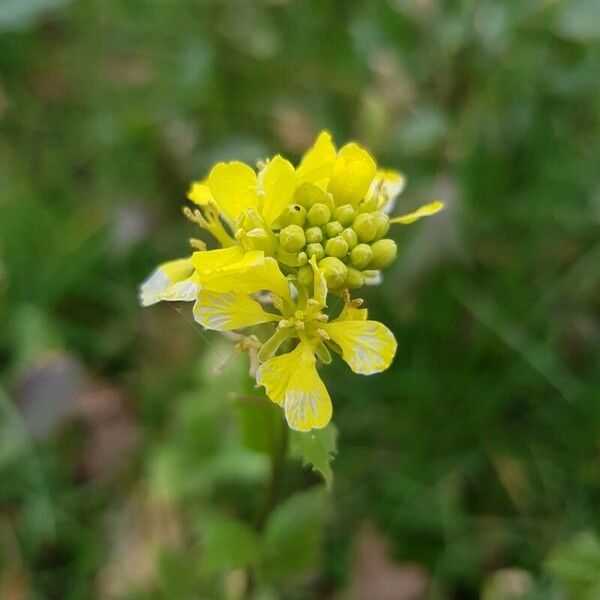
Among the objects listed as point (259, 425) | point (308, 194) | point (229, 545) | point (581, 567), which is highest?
point (308, 194)

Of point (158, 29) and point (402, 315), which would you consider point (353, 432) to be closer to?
point (402, 315)

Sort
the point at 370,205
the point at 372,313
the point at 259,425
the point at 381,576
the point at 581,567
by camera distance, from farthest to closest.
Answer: the point at 372,313 < the point at 381,576 < the point at 581,567 < the point at 259,425 < the point at 370,205

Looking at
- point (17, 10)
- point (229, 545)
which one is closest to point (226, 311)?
point (229, 545)

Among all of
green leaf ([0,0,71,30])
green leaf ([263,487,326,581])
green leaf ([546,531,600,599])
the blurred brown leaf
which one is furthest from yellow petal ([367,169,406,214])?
green leaf ([0,0,71,30])

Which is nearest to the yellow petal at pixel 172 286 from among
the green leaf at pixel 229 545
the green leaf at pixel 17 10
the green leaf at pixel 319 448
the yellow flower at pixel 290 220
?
the yellow flower at pixel 290 220

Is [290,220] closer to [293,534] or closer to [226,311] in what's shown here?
[226,311]

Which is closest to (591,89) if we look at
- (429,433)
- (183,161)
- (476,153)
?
(476,153)
